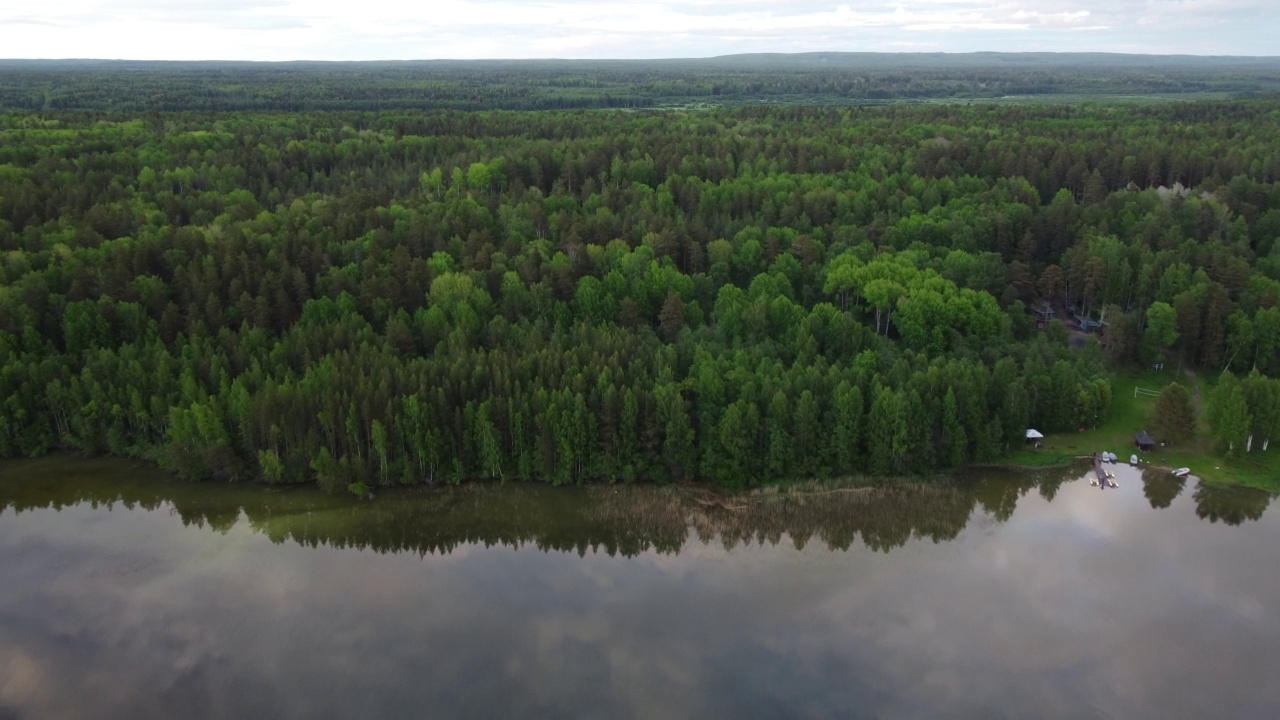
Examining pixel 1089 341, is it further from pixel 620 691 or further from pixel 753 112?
pixel 753 112

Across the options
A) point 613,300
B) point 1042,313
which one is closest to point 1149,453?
point 1042,313

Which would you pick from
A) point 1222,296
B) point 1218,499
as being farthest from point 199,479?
point 1222,296

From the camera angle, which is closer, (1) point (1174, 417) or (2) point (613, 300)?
(1) point (1174, 417)

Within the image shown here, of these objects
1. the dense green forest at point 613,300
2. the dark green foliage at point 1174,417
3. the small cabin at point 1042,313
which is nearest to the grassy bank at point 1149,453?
the dark green foliage at point 1174,417

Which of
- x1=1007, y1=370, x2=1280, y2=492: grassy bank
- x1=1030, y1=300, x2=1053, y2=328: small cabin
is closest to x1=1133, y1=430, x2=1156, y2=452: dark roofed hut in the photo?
x1=1007, y1=370, x2=1280, y2=492: grassy bank

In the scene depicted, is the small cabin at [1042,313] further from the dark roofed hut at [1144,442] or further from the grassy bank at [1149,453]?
the dark roofed hut at [1144,442]

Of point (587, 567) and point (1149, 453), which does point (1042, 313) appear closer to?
point (1149, 453)
